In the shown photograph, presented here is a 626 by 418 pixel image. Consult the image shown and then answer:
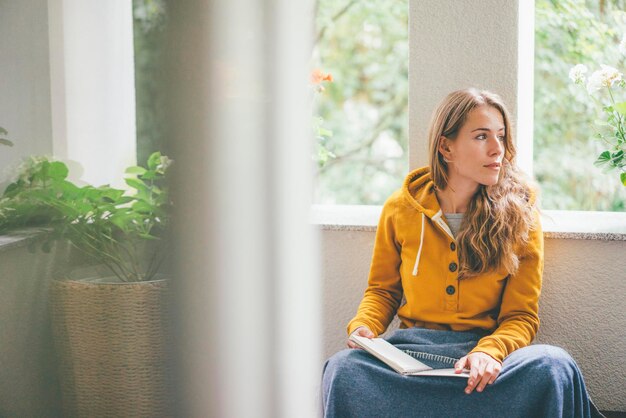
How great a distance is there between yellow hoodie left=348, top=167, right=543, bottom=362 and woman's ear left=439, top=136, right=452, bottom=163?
0.08 m

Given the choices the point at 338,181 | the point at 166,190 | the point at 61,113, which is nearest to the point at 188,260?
the point at 166,190

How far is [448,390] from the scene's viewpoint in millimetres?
1283

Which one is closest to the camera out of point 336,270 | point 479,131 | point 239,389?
point 239,389

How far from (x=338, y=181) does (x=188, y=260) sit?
358 cm

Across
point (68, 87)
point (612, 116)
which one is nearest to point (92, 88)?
point (68, 87)

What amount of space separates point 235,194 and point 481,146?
0.94m

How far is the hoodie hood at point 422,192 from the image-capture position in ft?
5.03

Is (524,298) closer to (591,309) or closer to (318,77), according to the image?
(591,309)

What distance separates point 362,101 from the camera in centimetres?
429

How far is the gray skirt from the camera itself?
127cm

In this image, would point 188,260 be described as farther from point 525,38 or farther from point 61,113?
point 525,38

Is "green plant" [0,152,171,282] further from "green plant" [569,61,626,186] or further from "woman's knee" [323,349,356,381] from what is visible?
"green plant" [569,61,626,186]

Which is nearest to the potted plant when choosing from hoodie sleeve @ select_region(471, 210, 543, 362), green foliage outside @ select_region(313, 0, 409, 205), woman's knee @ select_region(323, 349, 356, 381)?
woman's knee @ select_region(323, 349, 356, 381)

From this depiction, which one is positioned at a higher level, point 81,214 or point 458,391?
point 81,214
